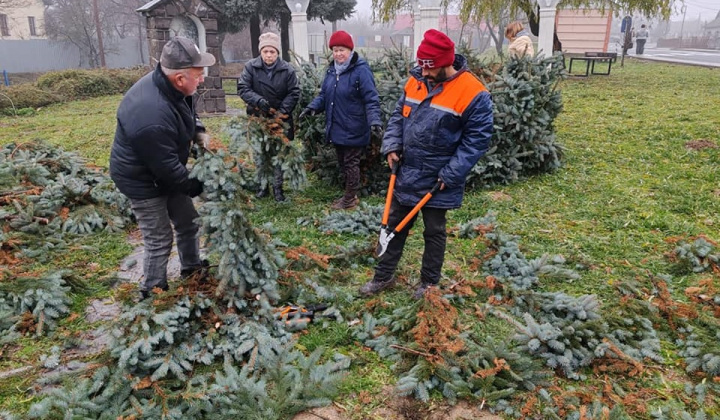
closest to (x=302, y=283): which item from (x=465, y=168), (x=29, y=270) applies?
(x=465, y=168)

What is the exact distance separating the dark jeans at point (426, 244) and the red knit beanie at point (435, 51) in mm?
1013

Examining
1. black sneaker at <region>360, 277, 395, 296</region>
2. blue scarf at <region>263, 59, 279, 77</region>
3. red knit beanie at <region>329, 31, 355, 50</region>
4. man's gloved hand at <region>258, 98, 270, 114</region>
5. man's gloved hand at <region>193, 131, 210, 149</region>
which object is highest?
red knit beanie at <region>329, 31, 355, 50</region>

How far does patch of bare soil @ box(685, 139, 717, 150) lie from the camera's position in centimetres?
758

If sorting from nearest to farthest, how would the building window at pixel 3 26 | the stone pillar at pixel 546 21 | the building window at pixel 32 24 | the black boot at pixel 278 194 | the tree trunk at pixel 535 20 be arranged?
the black boot at pixel 278 194
the stone pillar at pixel 546 21
the tree trunk at pixel 535 20
the building window at pixel 3 26
the building window at pixel 32 24

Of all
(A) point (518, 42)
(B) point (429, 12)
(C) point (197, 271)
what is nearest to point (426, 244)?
(C) point (197, 271)

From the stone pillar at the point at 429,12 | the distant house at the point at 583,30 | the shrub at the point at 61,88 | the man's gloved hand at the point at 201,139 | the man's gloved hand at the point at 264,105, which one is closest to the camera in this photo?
the man's gloved hand at the point at 201,139

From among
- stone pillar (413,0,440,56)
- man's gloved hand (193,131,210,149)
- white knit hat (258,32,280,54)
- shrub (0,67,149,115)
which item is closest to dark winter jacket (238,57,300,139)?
white knit hat (258,32,280,54)

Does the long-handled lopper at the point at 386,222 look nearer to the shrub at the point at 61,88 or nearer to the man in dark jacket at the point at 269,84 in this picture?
the man in dark jacket at the point at 269,84

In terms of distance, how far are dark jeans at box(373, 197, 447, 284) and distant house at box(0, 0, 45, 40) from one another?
1757 inches

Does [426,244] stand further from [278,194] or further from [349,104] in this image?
[278,194]

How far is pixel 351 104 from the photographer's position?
5.60m

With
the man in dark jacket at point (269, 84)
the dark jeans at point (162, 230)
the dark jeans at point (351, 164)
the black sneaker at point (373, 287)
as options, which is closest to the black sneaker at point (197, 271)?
the dark jeans at point (162, 230)

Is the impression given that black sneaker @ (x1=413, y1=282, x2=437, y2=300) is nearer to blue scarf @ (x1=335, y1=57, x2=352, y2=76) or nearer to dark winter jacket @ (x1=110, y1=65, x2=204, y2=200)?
dark winter jacket @ (x1=110, y1=65, x2=204, y2=200)

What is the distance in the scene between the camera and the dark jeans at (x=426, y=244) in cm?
378
